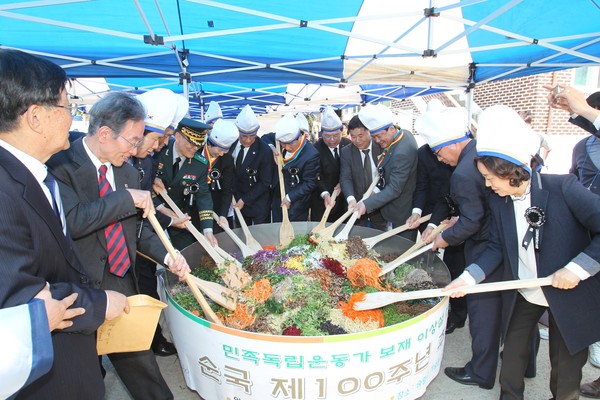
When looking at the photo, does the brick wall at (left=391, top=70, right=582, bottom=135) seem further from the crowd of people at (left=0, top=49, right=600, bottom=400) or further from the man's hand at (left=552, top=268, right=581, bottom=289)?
the man's hand at (left=552, top=268, right=581, bottom=289)

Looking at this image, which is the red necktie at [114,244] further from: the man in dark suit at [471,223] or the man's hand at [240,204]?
the man's hand at [240,204]

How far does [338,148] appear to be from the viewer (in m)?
5.25

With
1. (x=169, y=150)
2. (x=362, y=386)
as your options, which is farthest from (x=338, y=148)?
(x=362, y=386)

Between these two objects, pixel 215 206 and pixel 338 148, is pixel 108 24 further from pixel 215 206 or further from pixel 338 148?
pixel 338 148

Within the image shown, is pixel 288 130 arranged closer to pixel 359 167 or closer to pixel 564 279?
pixel 359 167

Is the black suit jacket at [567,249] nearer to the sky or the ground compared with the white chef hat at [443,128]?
nearer to the ground

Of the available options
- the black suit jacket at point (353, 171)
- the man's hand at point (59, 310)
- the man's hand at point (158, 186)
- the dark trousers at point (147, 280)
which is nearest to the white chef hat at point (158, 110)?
the man's hand at point (158, 186)

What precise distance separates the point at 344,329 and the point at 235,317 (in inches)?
27.6

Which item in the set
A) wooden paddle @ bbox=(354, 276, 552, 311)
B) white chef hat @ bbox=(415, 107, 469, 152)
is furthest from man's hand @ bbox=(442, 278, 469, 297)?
white chef hat @ bbox=(415, 107, 469, 152)

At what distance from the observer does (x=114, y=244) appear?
6.97 ft

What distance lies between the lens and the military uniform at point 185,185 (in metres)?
3.58

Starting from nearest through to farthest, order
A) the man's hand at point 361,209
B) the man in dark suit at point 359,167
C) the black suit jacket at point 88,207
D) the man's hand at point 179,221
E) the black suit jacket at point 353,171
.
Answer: the black suit jacket at point 88,207 → the man's hand at point 179,221 → the man's hand at point 361,209 → the man in dark suit at point 359,167 → the black suit jacket at point 353,171

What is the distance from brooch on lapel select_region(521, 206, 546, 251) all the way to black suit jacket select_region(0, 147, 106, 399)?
2.13 meters

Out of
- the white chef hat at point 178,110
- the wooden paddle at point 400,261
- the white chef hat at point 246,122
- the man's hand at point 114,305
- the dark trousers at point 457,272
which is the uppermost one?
the white chef hat at point 178,110
